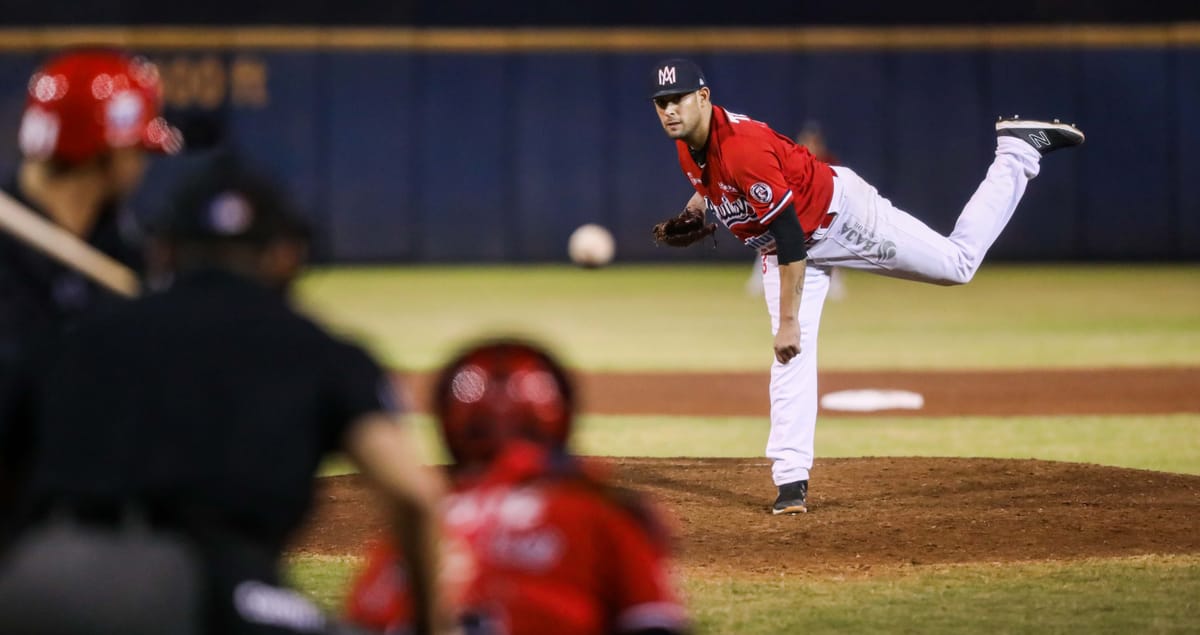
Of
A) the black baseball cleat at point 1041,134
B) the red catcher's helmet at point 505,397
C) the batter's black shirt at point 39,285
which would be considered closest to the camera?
the red catcher's helmet at point 505,397

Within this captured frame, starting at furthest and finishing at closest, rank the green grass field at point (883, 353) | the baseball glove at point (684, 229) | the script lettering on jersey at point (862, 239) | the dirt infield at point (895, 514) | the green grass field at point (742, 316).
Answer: the green grass field at point (742, 316) < the baseball glove at point (684, 229) < the script lettering on jersey at point (862, 239) < the dirt infield at point (895, 514) < the green grass field at point (883, 353)

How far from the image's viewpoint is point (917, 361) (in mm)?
13492

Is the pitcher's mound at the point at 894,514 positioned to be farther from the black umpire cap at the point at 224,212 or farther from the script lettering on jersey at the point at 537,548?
the black umpire cap at the point at 224,212

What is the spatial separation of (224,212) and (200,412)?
36cm

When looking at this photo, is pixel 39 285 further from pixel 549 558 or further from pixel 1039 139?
pixel 1039 139

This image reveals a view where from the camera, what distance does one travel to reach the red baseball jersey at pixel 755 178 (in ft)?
21.9

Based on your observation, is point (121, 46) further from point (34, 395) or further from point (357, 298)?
point (34, 395)

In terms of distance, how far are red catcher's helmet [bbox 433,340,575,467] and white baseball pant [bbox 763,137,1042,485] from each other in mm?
4168

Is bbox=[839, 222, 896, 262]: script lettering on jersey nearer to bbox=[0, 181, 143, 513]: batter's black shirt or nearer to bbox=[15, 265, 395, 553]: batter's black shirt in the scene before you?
bbox=[0, 181, 143, 513]: batter's black shirt

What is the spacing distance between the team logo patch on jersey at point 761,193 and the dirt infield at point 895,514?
139cm

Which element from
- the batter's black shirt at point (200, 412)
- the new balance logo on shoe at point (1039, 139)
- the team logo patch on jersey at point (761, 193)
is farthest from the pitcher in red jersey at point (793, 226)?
the batter's black shirt at point (200, 412)

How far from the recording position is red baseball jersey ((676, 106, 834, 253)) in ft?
21.9

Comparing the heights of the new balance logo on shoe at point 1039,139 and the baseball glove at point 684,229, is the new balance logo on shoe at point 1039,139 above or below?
above

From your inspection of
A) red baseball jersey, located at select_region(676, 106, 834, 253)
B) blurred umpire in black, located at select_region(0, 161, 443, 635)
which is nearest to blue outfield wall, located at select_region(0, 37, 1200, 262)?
red baseball jersey, located at select_region(676, 106, 834, 253)
